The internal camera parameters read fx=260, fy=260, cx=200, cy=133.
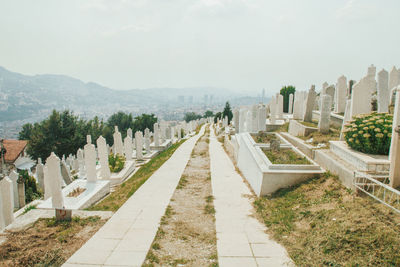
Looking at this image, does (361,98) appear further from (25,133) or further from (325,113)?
(25,133)

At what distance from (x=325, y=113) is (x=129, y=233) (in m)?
9.67

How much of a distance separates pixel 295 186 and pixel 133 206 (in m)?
4.75

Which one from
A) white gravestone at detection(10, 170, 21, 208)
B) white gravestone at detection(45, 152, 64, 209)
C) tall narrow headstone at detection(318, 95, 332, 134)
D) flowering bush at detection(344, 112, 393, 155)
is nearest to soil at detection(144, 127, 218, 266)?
white gravestone at detection(45, 152, 64, 209)

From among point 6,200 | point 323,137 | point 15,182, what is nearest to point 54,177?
point 6,200

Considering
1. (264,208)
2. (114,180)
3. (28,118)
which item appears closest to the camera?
(264,208)

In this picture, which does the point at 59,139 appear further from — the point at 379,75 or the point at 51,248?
the point at 379,75

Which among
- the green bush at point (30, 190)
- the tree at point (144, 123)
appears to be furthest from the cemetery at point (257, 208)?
the tree at point (144, 123)

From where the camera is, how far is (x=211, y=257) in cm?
480

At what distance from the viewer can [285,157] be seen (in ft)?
31.2

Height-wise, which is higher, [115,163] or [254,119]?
[254,119]

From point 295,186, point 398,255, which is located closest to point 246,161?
point 295,186

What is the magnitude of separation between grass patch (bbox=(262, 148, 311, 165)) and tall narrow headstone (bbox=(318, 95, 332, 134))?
2.41 meters

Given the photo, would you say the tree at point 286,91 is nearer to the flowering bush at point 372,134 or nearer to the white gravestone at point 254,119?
the white gravestone at point 254,119

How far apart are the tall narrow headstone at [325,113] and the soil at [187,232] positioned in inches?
238
